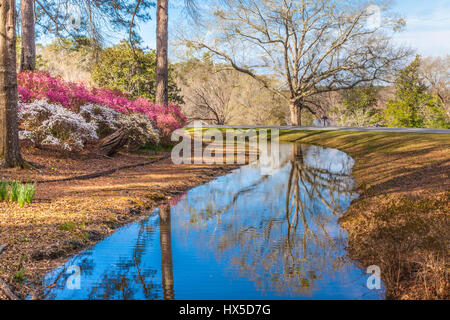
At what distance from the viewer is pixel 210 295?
443cm

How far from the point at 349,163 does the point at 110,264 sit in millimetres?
11994

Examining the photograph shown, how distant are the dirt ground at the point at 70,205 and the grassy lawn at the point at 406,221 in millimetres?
3720

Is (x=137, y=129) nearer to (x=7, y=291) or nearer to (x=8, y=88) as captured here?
(x=8, y=88)

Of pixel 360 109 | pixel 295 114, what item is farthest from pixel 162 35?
pixel 360 109

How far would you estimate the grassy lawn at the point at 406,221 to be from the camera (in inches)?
177

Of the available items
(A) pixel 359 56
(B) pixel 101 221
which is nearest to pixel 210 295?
(B) pixel 101 221

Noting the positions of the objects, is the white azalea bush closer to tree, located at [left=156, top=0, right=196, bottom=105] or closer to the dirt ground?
the dirt ground

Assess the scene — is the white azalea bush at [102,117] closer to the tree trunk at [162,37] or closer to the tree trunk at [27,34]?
the tree trunk at [27,34]

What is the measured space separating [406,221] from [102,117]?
11.5m

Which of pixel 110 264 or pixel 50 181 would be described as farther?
pixel 50 181

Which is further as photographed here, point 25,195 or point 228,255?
point 25,195

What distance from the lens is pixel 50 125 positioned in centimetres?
1213

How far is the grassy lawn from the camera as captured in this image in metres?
4.50
